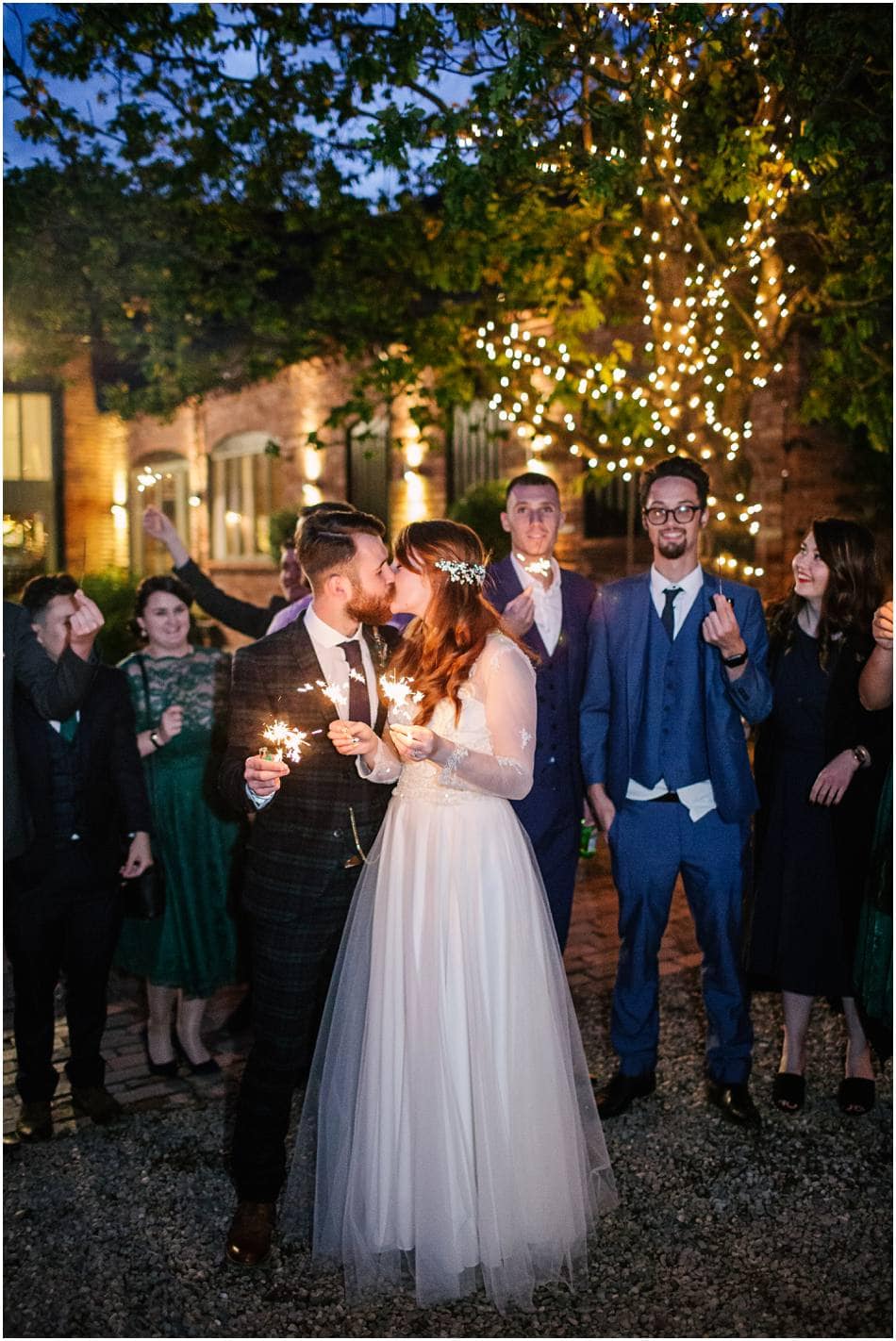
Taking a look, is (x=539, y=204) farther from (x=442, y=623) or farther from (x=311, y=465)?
(x=311, y=465)

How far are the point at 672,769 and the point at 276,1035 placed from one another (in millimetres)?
1809

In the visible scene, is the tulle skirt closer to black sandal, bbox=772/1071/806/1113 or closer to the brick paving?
black sandal, bbox=772/1071/806/1113

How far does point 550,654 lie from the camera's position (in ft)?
15.1

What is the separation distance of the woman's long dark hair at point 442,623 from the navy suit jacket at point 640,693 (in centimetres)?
99

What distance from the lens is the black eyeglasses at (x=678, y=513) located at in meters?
4.26

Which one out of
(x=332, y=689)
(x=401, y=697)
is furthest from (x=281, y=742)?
(x=401, y=697)

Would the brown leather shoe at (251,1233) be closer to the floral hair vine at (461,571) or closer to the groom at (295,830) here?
the groom at (295,830)

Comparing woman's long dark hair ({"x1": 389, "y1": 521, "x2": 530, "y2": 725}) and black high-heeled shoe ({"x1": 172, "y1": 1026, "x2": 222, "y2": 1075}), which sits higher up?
woman's long dark hair ({"x1": 389, "y1": 521, "x2": 530, "y2": 725})

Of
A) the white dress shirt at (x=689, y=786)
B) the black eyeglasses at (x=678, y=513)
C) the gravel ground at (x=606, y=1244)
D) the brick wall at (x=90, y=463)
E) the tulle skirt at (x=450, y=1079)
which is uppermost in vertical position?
the brick wall at (x=90, y=463)

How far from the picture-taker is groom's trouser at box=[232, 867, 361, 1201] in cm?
A: 340

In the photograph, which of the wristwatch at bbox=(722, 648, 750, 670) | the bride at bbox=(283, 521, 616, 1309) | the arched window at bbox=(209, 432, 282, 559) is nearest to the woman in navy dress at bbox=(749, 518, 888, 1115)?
the wristwatch at bbox=(722, 648, 750, 670)

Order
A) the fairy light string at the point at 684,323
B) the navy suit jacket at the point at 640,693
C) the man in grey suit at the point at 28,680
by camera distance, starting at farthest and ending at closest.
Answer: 1. the fairy light string at the point at 684,323
2. the navy suit jacket at the point at 640,693
3. the man in grey suit at the point at 28,680

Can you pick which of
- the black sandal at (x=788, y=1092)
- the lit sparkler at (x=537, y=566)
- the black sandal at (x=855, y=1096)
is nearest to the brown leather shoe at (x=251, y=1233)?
the black sandal at (x=788, y=1092)

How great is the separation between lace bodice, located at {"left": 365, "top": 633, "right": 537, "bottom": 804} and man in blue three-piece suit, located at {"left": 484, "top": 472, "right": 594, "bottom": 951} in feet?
3.35
